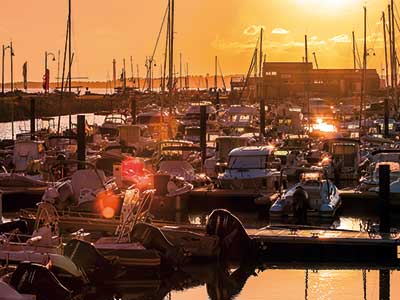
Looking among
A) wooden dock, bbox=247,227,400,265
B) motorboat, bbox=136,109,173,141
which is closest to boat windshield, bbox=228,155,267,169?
wooden dock, bbox=247,227,400,265

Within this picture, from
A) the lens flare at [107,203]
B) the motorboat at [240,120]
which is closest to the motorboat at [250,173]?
the lens flare at [107,203]

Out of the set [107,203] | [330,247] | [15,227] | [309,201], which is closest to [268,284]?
[330,247]

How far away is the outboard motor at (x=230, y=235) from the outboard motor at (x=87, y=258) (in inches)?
159

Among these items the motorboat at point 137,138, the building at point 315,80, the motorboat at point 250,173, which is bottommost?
the motorboat at point 250,173

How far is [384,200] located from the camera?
3005 centimetres

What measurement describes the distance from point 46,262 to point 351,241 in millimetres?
8888

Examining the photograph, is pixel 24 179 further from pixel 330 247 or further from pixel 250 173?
pixel 330 247

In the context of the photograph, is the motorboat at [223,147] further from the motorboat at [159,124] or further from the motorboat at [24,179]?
the motorboat at [24,179]

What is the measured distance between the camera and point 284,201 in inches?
1347

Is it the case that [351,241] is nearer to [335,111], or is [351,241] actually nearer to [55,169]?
[55,169]

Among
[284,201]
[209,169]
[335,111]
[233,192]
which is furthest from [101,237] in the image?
[335,111]

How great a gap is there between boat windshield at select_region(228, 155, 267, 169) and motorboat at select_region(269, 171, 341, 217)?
4.16 metres

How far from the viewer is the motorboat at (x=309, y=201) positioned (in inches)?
1329

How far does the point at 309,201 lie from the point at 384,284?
28.4 ft
